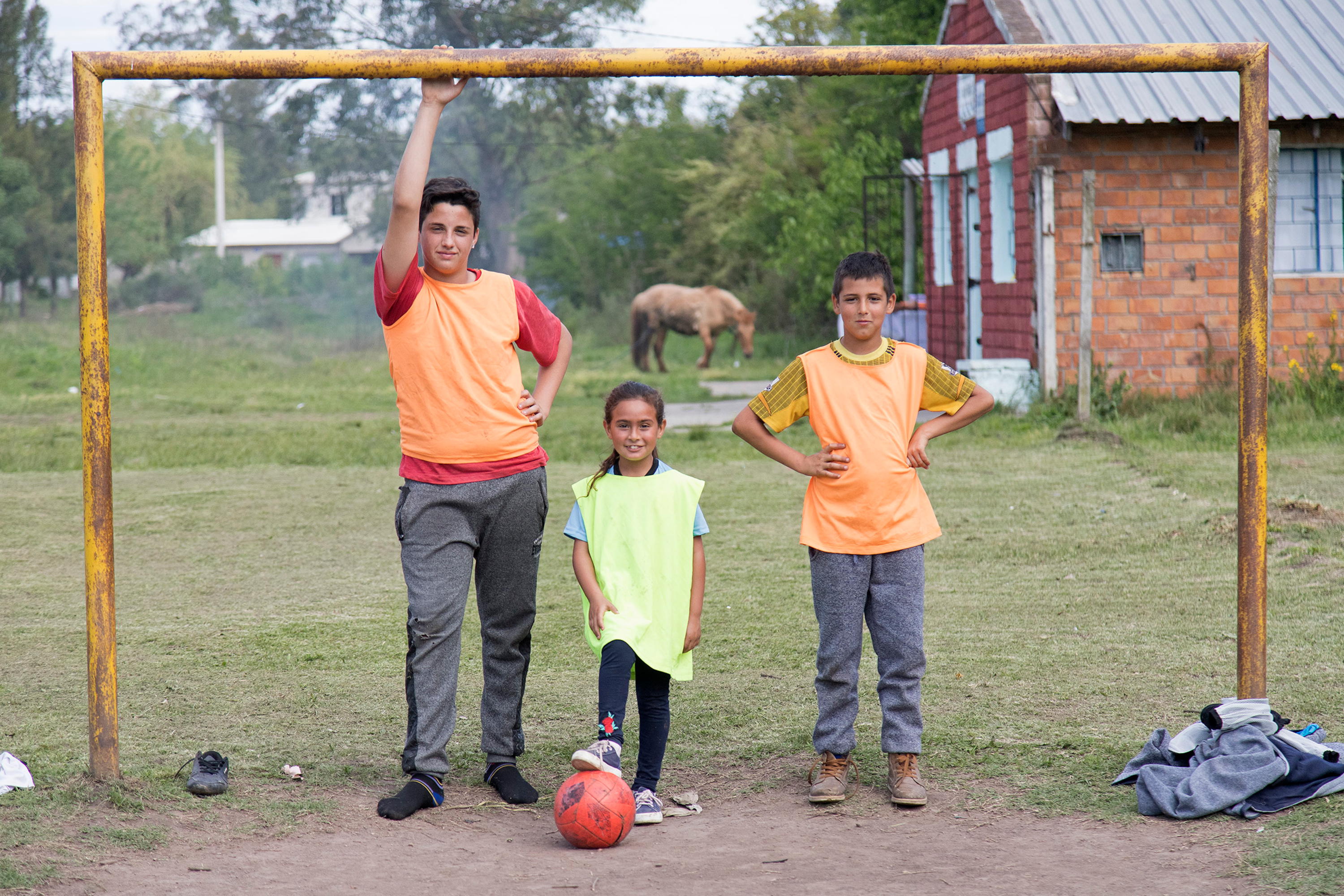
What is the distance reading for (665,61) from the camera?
13.7 feet

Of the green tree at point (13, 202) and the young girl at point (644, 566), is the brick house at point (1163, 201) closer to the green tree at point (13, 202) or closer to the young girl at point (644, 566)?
the young girl at point (644, 566)

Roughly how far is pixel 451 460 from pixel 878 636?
1.42 metres

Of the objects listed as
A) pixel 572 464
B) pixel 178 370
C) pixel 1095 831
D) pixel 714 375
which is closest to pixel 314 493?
pixel 572 464

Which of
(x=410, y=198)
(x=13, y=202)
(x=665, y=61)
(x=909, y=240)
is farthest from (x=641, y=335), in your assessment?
(x=410, y=198)

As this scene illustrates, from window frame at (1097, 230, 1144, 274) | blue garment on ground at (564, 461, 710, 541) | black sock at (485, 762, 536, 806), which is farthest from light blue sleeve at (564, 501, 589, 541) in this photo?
Answer: window frame at (1097, 230, 1144, 274)

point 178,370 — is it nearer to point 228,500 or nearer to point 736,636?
point 228,500

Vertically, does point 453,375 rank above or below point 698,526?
above

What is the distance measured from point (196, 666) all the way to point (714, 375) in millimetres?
16779

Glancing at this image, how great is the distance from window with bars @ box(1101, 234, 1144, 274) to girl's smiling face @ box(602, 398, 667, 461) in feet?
35.2

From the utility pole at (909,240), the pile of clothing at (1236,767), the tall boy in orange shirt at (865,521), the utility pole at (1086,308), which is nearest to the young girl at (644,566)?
the tall boy in orange shirt at (865,521)

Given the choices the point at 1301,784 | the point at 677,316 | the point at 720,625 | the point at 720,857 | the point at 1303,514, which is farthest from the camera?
the point at 677,316

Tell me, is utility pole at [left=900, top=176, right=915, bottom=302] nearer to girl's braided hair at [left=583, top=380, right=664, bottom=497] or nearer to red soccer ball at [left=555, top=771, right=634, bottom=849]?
girl's braided hair at [left=583, top=380, right=664, bottom=497]

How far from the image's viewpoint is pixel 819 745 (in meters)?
4.21

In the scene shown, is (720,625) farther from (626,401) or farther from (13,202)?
(13,202)
